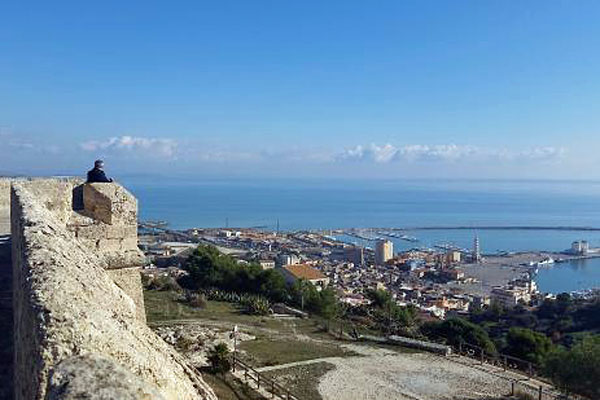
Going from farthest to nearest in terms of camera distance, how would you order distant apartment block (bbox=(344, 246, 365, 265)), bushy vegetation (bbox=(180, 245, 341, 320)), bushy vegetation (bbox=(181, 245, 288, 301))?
distant apartment block (bbox=(344, 246, 365, 265)) < bushy vegetation (bbox=(181, 245, 288, 301)) < bushy vegetation (bbox=(180, 245, 341, 320))

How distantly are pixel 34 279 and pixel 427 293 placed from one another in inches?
1748

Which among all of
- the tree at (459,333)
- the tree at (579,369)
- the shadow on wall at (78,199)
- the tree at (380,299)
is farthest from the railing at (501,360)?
the shadow on wall at (78,199)

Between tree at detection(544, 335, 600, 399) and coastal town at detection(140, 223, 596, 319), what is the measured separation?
717 inches

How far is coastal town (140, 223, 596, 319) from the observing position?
40.1 meters

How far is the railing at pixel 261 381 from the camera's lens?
11859 mm

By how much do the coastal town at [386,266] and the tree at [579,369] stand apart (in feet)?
59.7

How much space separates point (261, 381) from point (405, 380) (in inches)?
144

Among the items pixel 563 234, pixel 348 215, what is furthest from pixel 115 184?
pixel 348 215

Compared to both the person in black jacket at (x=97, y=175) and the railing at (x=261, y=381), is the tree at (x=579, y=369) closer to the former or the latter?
the railing at (x=261, y=381)

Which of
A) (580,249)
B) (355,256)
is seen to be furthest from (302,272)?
(580,249)

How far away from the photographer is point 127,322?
9.00 feet

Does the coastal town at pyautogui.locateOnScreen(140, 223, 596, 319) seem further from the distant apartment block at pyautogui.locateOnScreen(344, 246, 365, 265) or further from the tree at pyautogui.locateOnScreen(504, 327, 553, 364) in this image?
the tree at pyautogui.locateOnScreen(504, 327, 553, 364)

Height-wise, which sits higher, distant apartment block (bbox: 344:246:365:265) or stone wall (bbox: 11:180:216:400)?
stone wall (bbox: 11:180:216:400)

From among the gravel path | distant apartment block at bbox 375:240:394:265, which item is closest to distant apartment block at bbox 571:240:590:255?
distant apartment block at bbox 375:240:394:265
